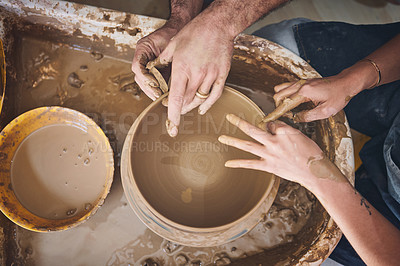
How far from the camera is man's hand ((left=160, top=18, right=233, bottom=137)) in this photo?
88cm

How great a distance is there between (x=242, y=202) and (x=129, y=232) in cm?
53

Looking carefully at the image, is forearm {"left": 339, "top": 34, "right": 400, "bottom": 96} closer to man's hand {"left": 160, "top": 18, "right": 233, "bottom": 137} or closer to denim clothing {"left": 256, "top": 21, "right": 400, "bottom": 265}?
denim clothing {"left": 256, "top": 21, "right": 400, "bottom": 265}

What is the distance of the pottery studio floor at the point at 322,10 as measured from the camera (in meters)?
1.85

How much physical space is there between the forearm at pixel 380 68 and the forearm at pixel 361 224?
1.34ft

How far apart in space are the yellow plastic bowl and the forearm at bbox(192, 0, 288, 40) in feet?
2.14

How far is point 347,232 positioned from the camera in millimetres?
842

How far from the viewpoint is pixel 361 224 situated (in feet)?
2.71

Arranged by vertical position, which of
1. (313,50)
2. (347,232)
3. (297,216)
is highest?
(313,50)

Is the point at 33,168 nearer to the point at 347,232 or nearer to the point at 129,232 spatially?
the point at 129,232

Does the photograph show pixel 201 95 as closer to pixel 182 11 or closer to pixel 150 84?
pixel 150 84

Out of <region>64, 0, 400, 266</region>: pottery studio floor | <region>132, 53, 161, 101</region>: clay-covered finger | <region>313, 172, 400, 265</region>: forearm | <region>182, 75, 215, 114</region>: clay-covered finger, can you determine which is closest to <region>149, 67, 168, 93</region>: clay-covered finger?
<region>132, 53, 161, 101</region>: clay-covered finger

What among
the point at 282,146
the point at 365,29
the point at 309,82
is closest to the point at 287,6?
the point at 365,29

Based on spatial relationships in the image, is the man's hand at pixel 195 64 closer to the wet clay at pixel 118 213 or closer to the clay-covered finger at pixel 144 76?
the clay-covered finger at pixel 144 76

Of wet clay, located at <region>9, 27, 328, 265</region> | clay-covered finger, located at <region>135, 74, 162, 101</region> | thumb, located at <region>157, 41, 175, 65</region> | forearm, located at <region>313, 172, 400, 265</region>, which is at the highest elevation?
thumb, located at <region>157, 41, 175, 65</region>
